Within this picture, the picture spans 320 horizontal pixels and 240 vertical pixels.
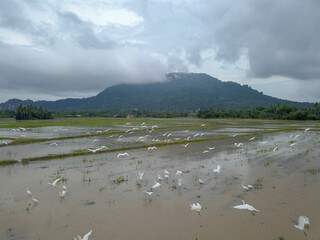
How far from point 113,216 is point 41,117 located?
74.8 metres

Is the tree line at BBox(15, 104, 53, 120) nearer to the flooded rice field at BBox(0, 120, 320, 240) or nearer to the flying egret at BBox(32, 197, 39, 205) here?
the flooded rice field at BBox(0, 120, 320, 240)

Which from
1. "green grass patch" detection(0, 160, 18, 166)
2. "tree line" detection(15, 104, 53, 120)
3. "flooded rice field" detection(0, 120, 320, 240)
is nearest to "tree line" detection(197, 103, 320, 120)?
"tree line" detection(15, 104, 53, 120)

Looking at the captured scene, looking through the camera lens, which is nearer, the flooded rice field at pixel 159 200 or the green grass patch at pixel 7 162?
the flooded rice field at pixel 159 200

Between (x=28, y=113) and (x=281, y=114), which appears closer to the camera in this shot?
(x=28, y=113)

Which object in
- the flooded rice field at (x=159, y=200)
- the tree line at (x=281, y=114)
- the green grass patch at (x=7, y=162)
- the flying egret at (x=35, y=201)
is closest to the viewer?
the flooded rice field at (x=159, y=200)

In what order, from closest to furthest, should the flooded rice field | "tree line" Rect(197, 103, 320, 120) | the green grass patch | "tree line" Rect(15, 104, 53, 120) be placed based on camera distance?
the flooded rice field → the green grass patch → "tree line" Rect(197, 103, 320, 120) → "tree line" Rect(15, 104, 53, 120)

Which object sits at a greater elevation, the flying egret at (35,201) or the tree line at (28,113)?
the tree line at (28,113)

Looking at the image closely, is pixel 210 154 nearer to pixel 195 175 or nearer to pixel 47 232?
pixel 195 175

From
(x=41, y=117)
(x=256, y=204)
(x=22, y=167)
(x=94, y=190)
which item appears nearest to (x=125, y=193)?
(x=94, y=190)

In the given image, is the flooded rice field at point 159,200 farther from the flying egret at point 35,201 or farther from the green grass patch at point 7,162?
the green grass patch at point 7,162

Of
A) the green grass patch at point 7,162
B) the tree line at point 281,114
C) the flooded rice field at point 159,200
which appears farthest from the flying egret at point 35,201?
the tree line at point 281,114

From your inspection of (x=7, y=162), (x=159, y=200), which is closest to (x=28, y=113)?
(x=7, y=162)

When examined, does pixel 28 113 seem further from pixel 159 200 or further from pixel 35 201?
pixel 159 200

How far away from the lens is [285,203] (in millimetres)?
7164
